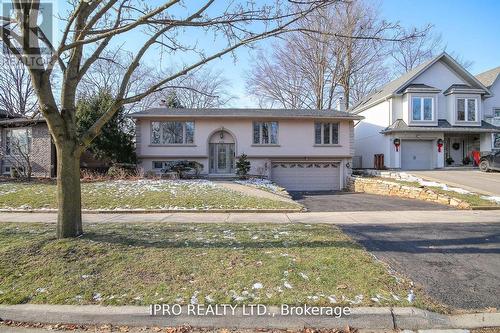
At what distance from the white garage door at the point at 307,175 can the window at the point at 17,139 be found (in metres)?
15.7

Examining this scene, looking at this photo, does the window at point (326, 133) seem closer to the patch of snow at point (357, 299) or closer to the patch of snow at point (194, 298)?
the patch of snow at point (357, 299)

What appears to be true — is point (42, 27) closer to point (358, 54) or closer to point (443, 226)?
point (443, 226)

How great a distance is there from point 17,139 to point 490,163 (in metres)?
29.1

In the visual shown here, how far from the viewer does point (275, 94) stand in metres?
36.4

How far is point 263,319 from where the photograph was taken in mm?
3553

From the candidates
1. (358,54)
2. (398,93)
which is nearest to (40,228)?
(398,93)

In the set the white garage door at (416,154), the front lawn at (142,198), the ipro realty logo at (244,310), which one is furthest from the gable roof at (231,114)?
the ipro realty logo at (244,310)

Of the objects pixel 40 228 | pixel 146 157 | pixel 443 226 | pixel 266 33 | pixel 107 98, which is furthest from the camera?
pixel 146 157

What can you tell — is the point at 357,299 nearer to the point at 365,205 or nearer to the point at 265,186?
the point at 365,205

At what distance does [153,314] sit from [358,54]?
3294cm

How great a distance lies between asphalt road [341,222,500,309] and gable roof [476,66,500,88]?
77.5 ft

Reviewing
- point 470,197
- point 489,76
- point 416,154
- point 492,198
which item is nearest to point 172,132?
point 470,197

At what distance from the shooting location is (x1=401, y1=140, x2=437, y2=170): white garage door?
23719 mm

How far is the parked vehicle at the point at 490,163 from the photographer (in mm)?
18859
